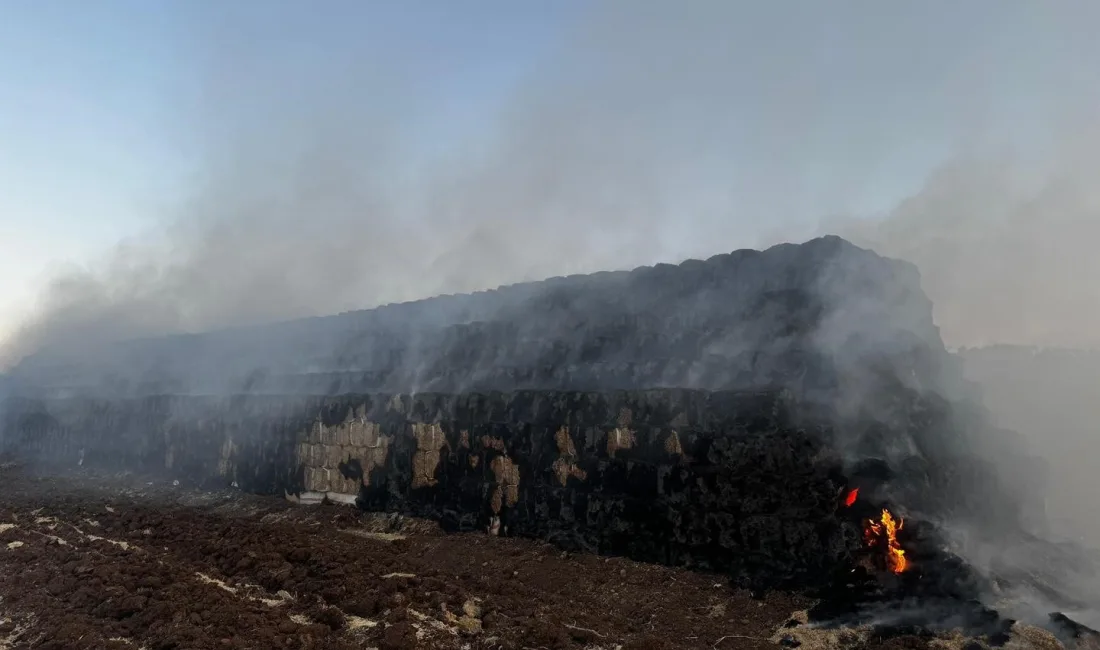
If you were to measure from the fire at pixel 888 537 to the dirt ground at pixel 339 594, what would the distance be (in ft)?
7.06

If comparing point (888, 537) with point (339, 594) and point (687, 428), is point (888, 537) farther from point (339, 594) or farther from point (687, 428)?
point (339, 594)

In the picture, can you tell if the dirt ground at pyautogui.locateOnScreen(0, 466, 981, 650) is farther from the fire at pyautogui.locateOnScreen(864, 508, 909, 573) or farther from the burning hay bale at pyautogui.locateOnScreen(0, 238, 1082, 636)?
the fire at pyautogui.locateOnScreen(864, 508, 909, 573)

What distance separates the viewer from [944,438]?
17.2 m

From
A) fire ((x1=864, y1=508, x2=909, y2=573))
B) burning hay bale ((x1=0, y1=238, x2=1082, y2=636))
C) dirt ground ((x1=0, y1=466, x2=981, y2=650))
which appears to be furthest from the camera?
burning hay bale ((x1=0, y1=238, x2=1082, y2=636))

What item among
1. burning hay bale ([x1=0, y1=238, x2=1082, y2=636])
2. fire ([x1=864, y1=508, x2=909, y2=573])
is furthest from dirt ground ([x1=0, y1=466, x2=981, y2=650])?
fire ([x1=864, y1=508, x2=909, y2=573])

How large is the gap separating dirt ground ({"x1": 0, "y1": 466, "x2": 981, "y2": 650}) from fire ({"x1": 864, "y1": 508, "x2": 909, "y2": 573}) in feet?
7.06

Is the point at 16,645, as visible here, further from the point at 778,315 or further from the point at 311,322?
the point at 311,322

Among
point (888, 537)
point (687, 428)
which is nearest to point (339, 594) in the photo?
point (687, 428)

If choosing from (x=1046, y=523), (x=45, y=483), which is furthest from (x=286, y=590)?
(x=1046, y=523)

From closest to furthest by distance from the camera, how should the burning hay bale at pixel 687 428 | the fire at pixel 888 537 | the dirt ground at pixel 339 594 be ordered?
the dirt ground at pixel 339 594 → the fire at pixel 888 537 → the burning hay bale at pixel 687 428

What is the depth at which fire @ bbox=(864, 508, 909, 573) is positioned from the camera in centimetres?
1322

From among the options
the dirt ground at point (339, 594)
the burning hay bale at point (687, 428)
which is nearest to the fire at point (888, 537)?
the burning hay bale at point (687, 428)

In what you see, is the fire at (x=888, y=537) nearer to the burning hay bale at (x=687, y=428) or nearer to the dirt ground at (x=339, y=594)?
the burning hay bale at (x=687, y=428)

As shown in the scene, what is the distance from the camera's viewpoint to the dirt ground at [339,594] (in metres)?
11.6
